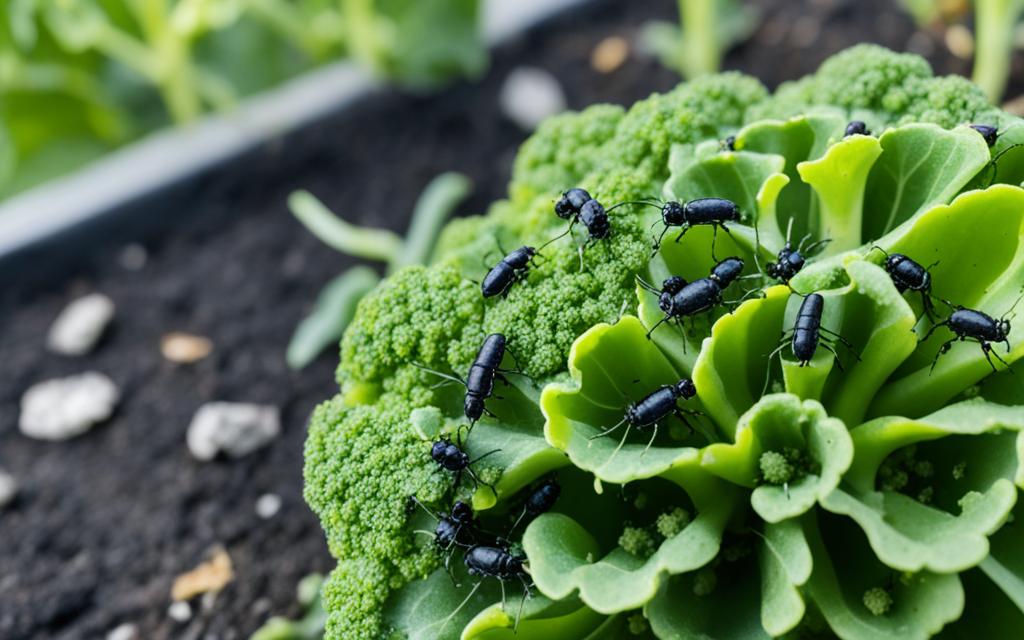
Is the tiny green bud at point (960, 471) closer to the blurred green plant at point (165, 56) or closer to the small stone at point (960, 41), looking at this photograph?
the small stone at point (960, 41)

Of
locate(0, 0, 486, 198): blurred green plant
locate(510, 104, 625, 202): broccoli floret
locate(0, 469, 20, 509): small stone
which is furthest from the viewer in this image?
locate(0, 0, 486, 198): blurred green plant

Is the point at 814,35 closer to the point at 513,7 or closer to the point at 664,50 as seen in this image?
the point at 664,50

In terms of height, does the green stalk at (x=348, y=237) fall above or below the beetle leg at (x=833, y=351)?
above

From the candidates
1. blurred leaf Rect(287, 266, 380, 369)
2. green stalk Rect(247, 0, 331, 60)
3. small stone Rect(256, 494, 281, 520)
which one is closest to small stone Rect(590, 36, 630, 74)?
green stalk Rect(247, 0, 331, 60)

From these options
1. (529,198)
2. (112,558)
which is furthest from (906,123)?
(112,558)

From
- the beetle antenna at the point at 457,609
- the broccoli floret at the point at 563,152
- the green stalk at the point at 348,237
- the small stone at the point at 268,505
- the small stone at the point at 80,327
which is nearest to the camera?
the beetle antenna at the point at 457,609

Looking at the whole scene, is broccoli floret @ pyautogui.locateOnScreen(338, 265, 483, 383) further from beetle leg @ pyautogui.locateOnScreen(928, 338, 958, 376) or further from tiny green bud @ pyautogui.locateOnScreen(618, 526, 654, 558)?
beetle leg @ pyautogui.locateOnScreen(928, 338, 958, 376)

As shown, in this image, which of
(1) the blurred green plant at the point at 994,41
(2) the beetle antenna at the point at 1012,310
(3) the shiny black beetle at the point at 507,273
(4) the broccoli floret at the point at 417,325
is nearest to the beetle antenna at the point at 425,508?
(4) the broccoli floret at the point at 417,325
